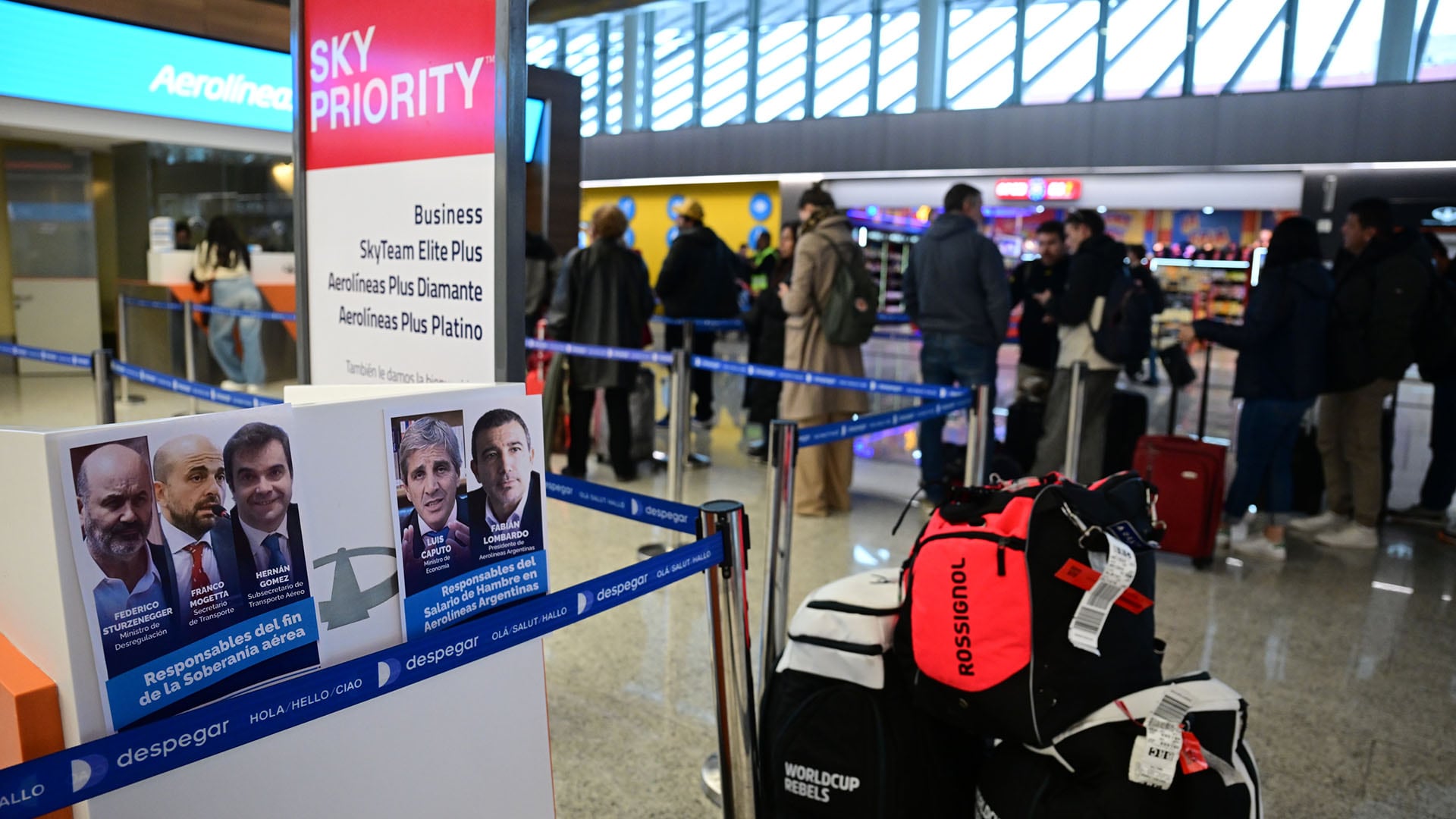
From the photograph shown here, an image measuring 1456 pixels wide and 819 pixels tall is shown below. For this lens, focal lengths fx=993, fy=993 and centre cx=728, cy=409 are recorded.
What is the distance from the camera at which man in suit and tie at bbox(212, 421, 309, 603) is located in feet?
3.77

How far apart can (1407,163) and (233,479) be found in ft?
41.1

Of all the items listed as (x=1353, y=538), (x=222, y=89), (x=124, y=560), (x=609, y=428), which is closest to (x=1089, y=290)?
(x=1353, y=538)

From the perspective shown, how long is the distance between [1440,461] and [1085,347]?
233 centimetres

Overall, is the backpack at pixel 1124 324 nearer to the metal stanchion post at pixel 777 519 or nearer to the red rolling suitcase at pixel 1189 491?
the red rolling suitcase at pixel 1189 491

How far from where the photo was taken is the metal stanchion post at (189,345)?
836 centimetres

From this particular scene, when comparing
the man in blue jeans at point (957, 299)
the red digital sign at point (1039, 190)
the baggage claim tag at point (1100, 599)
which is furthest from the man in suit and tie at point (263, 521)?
the red digital sign at point (1039, 190)

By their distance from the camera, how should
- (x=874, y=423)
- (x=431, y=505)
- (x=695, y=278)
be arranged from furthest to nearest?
(x=695, y=278)
(x=874, y=423)
(x=431, y=505)

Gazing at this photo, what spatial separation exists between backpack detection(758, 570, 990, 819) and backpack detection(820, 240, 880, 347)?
10.4 ft

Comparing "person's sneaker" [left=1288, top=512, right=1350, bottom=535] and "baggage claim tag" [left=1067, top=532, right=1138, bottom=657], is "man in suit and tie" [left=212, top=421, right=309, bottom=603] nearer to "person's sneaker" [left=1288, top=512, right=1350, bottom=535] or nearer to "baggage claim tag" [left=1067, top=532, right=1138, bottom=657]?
"baggage claim tag" [left=1067, top=532, right=1138, bottom=657]

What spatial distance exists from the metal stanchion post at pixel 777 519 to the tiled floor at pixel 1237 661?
43 cm

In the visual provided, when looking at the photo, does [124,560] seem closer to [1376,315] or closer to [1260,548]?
[1260,548]

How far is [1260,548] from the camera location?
4.93 metres

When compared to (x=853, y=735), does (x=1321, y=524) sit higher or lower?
lower

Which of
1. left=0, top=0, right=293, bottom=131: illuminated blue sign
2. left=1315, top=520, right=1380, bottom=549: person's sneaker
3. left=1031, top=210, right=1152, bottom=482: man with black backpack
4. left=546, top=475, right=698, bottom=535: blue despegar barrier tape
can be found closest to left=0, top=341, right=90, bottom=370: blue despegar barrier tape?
left=0, top=0, right=293, bottom=131: illuminated blue sign
